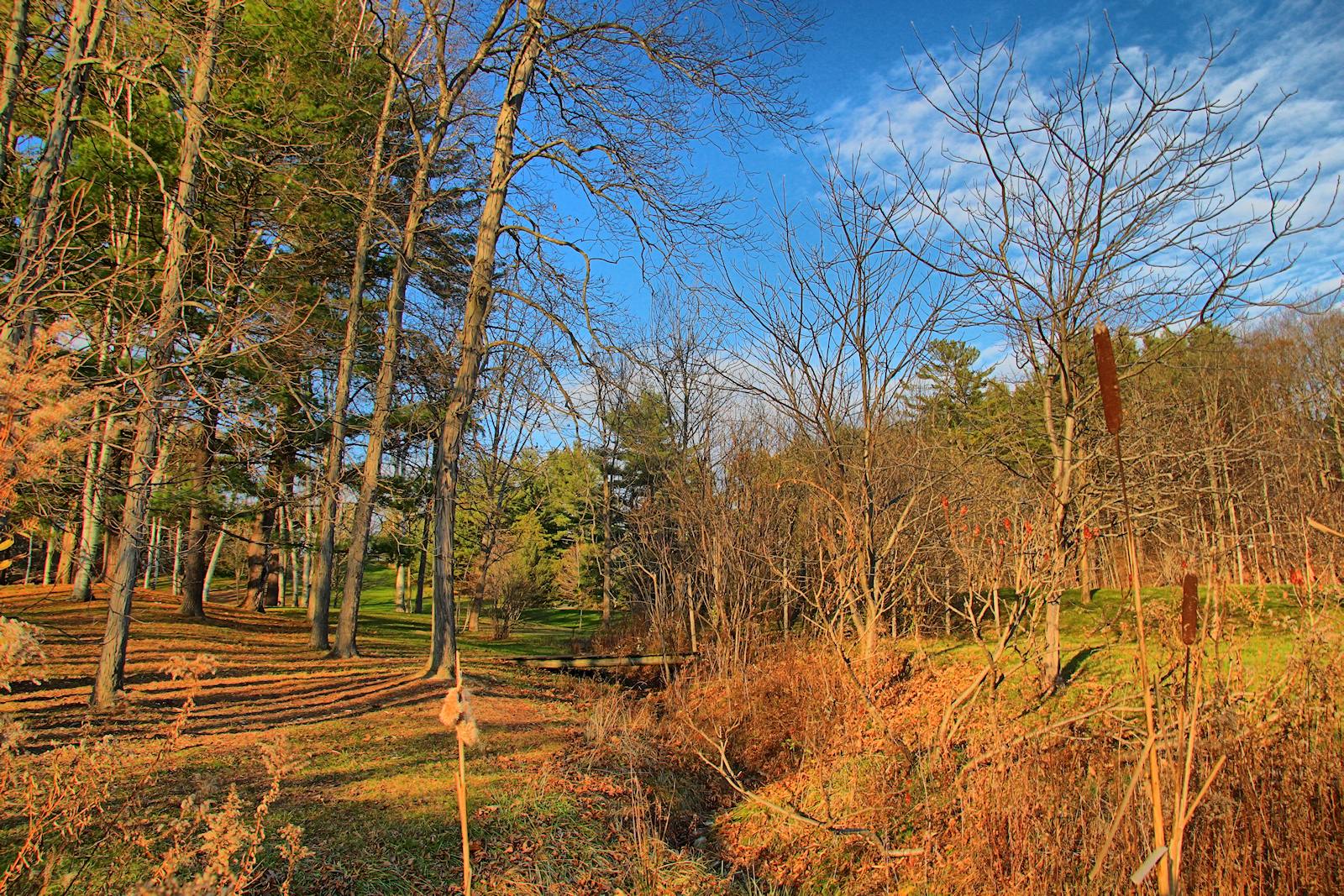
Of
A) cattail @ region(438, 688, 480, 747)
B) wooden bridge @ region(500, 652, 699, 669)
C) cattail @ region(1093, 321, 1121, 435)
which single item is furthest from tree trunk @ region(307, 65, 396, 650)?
cattail @ region(1093, 321, 1121, 435)

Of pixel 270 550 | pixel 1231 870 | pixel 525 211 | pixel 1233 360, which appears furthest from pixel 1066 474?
pixel 270 550

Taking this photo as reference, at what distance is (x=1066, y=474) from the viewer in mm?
5957

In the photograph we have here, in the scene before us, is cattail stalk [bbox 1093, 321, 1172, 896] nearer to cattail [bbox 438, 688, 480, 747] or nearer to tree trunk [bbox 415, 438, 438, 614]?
cattail [bbox 438, 688, 480, 747]

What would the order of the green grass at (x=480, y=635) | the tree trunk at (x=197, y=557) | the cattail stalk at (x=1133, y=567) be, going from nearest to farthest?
the cattail stalk at (x=1133, y=567)
the tree trunk at (x=197, y=557)
the green grass at (x=480, y=635)

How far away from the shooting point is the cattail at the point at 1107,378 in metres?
1.30

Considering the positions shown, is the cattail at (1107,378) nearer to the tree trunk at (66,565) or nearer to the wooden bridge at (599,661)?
the wooden bridge at (599,661)

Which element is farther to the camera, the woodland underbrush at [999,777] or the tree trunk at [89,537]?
the tree trunk at [89,537]

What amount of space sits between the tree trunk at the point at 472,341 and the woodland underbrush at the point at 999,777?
256cm

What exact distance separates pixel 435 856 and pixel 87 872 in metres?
1.70

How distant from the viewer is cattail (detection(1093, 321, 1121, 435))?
1299mm

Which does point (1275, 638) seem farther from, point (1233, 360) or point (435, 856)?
point (1233, 360)

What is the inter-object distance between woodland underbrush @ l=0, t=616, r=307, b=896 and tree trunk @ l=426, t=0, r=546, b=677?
3898 mm

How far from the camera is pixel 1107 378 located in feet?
4.48

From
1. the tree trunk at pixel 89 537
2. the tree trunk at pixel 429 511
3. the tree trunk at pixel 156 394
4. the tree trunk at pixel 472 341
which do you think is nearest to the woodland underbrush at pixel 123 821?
the tree trunk at pixel 156 394
